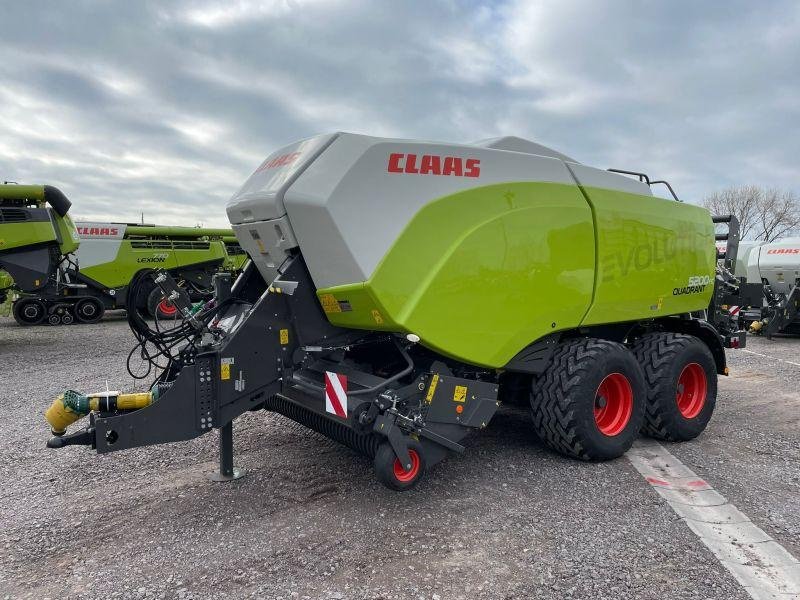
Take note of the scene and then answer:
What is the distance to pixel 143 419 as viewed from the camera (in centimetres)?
322

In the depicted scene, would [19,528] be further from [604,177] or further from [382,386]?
[604,177]

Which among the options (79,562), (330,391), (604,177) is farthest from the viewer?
(604,177)

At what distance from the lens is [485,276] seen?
3727 millimetres

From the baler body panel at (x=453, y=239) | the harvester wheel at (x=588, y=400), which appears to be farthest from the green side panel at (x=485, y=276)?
the harvester wheel at (x=588, y=400)

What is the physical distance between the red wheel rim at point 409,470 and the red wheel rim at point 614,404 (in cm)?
165

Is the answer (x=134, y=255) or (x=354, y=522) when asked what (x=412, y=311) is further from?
(x=134, y=255)

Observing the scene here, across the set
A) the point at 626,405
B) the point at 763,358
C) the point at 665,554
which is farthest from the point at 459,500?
the point at 763,358

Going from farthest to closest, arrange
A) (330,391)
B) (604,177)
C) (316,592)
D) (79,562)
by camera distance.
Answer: (604,177) < (330,391) < (79,562) < (316,592)

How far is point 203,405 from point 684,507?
302 cm

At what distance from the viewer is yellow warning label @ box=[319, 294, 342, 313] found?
3559 millimetres

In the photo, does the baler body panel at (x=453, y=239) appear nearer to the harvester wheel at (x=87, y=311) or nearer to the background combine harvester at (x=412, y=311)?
the background combine harvester at (x=412, y=311)

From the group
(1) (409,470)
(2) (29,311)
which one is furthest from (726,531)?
(2) (29,311)

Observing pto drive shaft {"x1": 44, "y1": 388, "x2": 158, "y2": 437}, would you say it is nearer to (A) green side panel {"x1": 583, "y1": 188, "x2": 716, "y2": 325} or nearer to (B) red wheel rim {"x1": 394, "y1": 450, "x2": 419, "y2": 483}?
(B) red wheel rim {"x1": 394, "y1": 450, "x2": 419, "y2": 483}

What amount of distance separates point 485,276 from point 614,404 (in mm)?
1701
